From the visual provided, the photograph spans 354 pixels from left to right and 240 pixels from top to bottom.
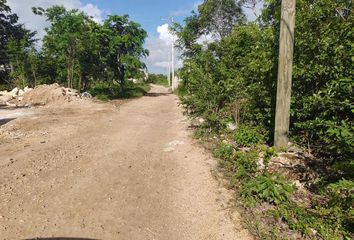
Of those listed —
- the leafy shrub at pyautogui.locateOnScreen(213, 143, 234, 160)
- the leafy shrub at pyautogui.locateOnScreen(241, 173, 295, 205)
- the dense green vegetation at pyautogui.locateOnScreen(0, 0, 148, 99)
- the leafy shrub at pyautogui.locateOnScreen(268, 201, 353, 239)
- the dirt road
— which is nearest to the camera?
the leafy shrub at pyautogui.locateOnScreen(268, 201, 353, 239)

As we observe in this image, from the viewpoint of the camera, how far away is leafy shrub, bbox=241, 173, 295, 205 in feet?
14.5

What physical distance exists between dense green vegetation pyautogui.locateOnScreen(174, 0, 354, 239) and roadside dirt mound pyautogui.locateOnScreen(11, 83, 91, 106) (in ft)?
34.4

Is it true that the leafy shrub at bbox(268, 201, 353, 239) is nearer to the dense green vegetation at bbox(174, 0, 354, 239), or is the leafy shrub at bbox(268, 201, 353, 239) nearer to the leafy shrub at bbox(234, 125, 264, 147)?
the dense green vegetation at bbox(174, 0, 354, 239)

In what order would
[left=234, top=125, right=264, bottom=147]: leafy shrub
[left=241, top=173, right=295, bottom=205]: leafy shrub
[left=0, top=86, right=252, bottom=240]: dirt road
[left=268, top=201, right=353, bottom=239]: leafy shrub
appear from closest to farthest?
[left=268, top=201, right=353, bottom=239]: leafy shrub < [left=0, top=86, right=252, bottom=240]: dirt road < [left=241, top=173, right=295, bottom=205]: leafy shrub < [left=234, top=125, right=264, bottom=147]: leafy shrub

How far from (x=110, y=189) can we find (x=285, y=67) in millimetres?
3773

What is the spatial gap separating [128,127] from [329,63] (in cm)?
670

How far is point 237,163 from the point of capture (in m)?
5.79

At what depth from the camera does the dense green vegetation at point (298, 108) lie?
399 cm

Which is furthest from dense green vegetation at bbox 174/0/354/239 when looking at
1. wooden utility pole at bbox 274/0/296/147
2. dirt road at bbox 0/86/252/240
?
dirt road at bbox 0/86/252/240

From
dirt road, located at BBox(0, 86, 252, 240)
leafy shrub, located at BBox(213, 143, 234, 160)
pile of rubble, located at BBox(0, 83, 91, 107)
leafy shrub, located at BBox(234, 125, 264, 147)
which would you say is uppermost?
pile of rubble, located at BBox(0, 83, 91, 107)

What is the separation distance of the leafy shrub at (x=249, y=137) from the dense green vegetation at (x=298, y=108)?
0.02 metres

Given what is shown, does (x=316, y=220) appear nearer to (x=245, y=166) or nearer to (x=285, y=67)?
(x=245, y=166)

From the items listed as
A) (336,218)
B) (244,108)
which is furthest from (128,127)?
(336,218)

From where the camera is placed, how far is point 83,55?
73.3 ft
